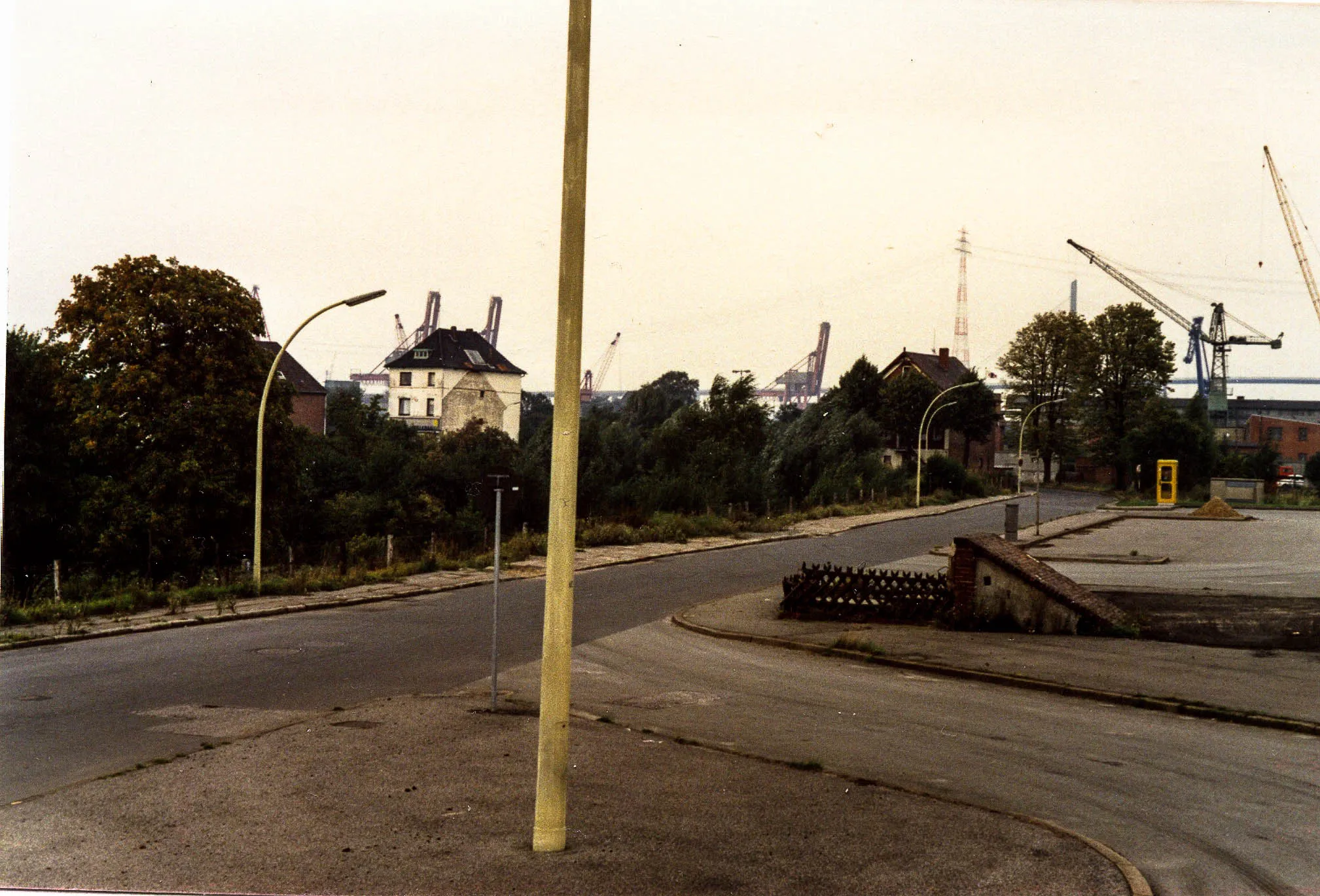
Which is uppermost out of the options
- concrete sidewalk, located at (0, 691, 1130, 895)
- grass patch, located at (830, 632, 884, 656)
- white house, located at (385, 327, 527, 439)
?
white house, located at (385, 327, 527, 439)

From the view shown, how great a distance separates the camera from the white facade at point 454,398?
86.6 ft

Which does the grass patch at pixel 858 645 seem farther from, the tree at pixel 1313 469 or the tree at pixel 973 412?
the tree at pixel 1313 469

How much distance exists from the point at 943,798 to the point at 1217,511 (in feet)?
87.9

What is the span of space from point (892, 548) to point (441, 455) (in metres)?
15.6

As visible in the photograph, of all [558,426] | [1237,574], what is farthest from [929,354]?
[558,426]

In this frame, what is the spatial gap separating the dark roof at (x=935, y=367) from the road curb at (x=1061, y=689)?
5.16m

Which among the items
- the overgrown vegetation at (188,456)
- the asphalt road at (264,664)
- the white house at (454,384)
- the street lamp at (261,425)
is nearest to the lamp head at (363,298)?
the street lamp at (261,425)

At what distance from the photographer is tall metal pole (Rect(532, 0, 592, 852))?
7.32 m

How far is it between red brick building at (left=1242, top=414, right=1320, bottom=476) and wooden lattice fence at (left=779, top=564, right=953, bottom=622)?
653 cm

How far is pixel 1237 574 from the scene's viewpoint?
87.8ft

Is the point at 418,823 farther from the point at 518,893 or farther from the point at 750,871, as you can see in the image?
the point at 750,871

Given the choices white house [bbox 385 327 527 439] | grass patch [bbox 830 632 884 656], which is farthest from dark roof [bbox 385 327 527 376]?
grass patch [bbox 830 632 884 656]

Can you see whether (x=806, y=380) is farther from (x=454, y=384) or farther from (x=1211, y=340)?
(x=1211, y=340)

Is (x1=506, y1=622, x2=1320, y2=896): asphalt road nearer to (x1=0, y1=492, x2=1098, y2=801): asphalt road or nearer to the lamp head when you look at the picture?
(x1=0, y1=492, x2=1098, y2=801): asphalt road
